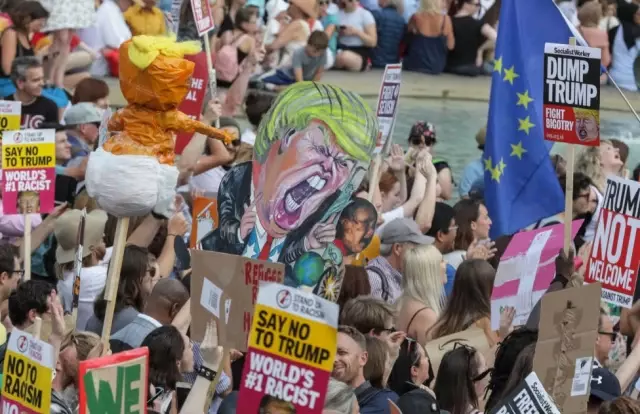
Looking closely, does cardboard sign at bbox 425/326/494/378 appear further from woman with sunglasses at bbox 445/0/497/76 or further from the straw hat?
woman with sunglasses at bbox 445/0/497/76

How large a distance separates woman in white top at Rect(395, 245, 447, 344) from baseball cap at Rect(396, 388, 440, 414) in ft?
5.89

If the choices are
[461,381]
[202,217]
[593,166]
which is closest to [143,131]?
[461,381]

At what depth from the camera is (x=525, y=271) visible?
8180 mm

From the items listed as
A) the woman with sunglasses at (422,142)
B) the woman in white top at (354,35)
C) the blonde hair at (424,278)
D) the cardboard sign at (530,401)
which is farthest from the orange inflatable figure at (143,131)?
the woman in white top at (354,35)

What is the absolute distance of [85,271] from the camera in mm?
8617

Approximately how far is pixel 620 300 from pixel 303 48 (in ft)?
28.5

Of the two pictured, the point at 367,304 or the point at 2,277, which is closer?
the point at 367,304

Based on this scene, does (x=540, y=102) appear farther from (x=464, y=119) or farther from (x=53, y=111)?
(x=464, y=119)

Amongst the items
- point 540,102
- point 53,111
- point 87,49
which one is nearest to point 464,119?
point 87,49

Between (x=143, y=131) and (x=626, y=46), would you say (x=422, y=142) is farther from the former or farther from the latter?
(x=626, y=46)

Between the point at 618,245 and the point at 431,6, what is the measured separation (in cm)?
1128

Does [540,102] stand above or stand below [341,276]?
above

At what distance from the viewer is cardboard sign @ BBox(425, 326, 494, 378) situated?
779 cm

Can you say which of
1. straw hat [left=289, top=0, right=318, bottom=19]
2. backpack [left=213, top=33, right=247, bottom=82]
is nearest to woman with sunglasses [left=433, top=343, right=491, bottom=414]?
backpack [left=213, top=33, right=247, bottom=82]
